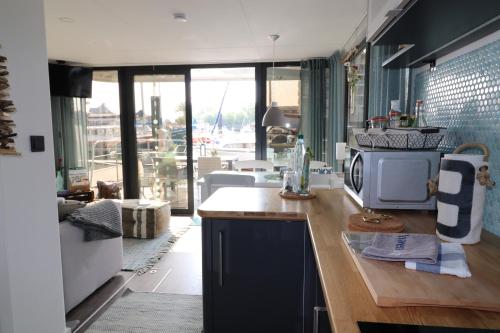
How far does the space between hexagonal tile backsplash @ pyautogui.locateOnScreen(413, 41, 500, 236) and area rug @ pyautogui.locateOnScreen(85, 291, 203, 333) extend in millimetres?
1848

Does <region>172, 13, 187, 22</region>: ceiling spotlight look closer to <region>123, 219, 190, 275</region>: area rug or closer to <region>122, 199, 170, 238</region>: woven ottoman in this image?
<region>122, 199, 170, 238</region>: woven ottoman

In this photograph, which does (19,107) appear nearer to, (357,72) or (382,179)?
(382,179)

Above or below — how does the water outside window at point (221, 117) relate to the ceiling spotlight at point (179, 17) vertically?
below

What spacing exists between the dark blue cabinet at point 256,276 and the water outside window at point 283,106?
3198 mm

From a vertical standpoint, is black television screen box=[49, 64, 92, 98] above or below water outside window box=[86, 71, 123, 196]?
above

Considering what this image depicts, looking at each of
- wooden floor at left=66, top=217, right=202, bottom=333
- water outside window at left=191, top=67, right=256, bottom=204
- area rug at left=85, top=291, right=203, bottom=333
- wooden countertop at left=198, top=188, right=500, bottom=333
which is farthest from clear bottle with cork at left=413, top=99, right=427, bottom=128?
water outside window at left=191, top=67, right=256, bottom=204

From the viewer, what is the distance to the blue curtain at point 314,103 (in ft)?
14.6

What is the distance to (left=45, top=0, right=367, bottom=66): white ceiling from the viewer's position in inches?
101

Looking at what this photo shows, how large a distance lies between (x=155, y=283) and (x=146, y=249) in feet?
2.71

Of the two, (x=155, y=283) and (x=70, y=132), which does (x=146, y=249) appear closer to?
(x=155, y=283)

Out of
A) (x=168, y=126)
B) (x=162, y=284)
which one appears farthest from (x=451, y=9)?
(x=168, y=126)

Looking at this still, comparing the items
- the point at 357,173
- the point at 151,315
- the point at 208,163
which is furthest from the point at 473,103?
the point at 208,163

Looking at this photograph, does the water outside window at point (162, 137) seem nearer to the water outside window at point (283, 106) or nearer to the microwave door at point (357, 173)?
the water outside window at point (283, 106)

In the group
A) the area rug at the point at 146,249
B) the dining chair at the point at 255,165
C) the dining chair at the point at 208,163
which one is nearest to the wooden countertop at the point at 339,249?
the area rug at the point at 146,249
